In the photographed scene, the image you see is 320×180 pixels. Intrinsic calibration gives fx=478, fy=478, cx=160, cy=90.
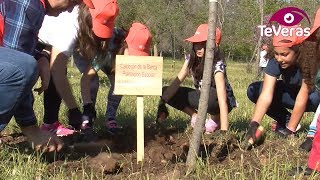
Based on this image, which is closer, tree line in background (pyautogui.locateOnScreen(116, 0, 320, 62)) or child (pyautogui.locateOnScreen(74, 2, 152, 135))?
child (pyautogui.locateOnScreen(74, 2, 152, 135))

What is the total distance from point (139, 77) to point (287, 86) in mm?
1769

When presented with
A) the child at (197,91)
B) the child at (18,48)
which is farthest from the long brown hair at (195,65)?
the child at (18,48)

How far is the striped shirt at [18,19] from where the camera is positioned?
2408 mm

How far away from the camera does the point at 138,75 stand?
2.82m

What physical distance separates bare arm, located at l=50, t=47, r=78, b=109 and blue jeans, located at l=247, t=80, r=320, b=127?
5.46ft

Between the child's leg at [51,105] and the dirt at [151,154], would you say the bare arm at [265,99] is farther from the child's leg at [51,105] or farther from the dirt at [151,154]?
the child's leg at [51,105]

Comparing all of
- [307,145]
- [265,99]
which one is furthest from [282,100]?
[307,145]

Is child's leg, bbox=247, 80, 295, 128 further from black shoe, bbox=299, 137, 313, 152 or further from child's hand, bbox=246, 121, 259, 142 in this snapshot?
black shoe, bbox=299, 137, 313, 152

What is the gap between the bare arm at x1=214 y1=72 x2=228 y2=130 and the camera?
3.51m

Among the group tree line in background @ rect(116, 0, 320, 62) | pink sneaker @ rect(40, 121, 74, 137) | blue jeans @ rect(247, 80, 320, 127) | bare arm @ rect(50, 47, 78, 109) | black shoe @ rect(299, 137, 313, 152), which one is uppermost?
tree line in background @ rect(116, 0, 320, 62)

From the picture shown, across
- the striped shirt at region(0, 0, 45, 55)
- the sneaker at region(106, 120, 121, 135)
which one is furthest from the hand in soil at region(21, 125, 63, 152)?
the sneaker at region(106, 120, 121, 135)

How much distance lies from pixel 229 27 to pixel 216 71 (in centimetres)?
2886

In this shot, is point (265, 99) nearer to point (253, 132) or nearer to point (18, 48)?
point (253, 132)

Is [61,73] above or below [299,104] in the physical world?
above
